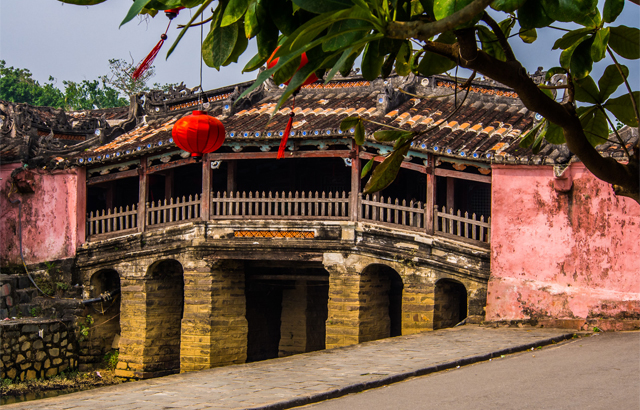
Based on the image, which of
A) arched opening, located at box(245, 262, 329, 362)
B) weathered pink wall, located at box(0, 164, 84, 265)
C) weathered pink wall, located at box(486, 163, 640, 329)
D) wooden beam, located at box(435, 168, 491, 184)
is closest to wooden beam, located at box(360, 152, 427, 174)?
wooden beam, located at box(435, 168, 491, 184)

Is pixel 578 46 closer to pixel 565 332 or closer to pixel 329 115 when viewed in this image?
pixel 565 332

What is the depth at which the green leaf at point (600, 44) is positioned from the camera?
301 cm

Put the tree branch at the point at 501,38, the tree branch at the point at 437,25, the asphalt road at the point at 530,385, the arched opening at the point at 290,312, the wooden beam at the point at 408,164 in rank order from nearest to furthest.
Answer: the tree branch at the point at 437,25 < the tree branch at the point at 501,38 < the asphalt road at the point at 530,385 < the wooden beam at the point at 408,164 < the arched opening at the point at 290,312

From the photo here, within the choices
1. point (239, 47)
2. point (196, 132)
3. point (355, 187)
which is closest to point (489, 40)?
point (239, 47)

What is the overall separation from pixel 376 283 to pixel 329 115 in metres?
3.15

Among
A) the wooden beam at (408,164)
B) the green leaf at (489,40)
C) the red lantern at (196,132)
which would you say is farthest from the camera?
the wooden beam at (408,164)

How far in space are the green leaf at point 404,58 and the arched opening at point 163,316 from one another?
1095cm

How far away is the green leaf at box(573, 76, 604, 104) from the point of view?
129 inches

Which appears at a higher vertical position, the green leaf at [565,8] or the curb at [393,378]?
the green leaf at [565,8]

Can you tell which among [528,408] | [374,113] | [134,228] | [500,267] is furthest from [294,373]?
[134,228]

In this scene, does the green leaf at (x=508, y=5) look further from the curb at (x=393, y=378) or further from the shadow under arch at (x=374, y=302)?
the shadow under arch at (x=374, y=302)

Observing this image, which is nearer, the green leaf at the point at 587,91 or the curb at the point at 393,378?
the green leaf at the point at 587,91

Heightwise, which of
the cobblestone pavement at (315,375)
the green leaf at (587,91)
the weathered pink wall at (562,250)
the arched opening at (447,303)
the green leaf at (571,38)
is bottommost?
the cobblestone pavement at (315,375)

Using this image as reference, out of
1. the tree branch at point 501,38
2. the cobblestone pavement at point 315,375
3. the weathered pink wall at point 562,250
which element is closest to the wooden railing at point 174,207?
the cobblestone pavement at point 315,375
